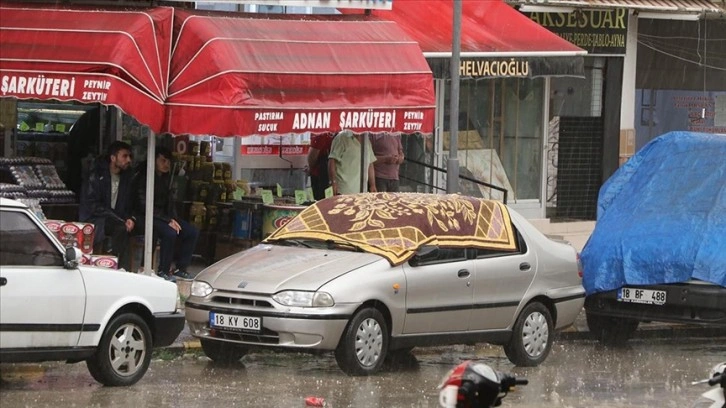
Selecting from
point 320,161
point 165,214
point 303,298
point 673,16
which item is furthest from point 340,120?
point 673,16

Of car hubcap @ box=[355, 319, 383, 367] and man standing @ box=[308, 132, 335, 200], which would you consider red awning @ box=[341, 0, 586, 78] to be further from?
car hubcap @ box=[355, 319, 383, 367]

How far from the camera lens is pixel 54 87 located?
50.7ft

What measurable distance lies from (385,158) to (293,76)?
3206 millimetres

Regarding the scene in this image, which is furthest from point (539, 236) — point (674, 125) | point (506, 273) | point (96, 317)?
point (674, 125)

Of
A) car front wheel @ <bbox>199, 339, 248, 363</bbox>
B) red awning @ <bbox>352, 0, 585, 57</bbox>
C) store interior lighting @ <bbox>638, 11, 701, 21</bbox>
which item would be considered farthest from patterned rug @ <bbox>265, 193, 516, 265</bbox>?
store interior lighting @ <bbox>638, 11, 701, 21</bbox>

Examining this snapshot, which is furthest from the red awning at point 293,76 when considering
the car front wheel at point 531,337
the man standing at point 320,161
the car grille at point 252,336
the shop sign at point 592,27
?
the shop sign at point 592,27

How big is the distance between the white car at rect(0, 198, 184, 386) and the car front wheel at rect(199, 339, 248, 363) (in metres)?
1.24

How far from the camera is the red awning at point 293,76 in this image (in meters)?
15.9

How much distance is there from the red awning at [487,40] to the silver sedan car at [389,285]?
5.21 m

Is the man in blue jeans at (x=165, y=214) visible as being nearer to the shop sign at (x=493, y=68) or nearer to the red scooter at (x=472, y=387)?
the shop sign at (x=493, y=68)

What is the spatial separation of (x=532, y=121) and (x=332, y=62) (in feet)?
25.2

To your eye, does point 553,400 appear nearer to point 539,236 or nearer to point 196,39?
point 539,236

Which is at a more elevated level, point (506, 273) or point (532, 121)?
point (532, 121)

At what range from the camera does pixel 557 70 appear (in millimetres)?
20469
